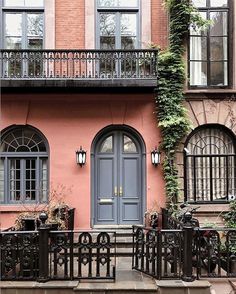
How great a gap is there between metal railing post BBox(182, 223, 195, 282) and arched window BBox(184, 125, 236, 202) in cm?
429

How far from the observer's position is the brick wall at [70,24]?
471 inches

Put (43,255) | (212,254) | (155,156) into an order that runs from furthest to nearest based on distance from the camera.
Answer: (155,156)
(212,254)
(43,255)

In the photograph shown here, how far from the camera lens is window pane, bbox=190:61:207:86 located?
1217 cm

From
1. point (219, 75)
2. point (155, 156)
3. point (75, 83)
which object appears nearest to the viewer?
point (75, 83)

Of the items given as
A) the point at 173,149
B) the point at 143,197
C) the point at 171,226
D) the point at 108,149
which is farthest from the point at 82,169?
the point at 171,226

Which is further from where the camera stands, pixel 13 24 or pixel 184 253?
pixel 13 24

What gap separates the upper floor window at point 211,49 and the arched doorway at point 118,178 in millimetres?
2922

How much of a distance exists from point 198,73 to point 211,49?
34.7 inches

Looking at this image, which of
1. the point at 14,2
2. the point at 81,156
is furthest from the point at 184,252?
the point at 14,2

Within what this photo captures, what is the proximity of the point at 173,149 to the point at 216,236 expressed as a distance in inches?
153

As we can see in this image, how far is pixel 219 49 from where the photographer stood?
40.1 feet

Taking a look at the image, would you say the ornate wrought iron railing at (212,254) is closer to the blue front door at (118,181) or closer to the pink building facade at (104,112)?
the pink building facade at (104,112)

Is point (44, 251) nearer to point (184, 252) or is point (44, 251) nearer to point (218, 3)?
point (184, 252)

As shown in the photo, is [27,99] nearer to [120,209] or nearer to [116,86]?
[116,86]
